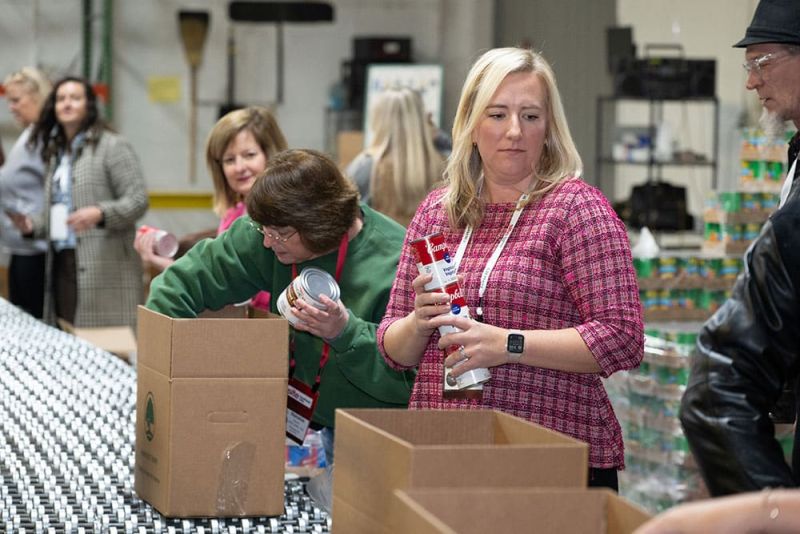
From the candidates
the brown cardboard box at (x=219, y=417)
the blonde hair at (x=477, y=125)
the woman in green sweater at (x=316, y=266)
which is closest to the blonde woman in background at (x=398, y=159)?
the woman in green sweater at (x=316, y=266)

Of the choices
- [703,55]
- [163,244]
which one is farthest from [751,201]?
[703,55]

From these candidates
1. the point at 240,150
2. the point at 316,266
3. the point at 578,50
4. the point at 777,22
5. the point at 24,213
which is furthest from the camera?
the point at 578,50

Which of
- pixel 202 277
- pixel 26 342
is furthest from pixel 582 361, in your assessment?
pixel 26 342

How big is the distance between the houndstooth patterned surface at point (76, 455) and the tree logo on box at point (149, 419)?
108mm

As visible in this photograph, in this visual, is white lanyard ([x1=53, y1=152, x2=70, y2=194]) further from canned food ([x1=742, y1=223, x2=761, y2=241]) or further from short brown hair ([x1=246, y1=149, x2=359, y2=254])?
short brown hair ([x1=246, y1=149, x2=359, y2=254])

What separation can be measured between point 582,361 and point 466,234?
33 centimetres

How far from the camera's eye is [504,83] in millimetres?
2143

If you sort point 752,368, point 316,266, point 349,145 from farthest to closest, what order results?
point 349,145 < point 316,266 < point 752,368

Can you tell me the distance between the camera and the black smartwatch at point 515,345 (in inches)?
77.4

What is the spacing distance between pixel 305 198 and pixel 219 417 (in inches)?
22.5

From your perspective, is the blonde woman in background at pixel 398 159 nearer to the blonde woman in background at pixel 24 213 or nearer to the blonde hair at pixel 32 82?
the blonde woman in background at pixel 24 213

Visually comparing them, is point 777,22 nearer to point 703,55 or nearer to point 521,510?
point 521,510

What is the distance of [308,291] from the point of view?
7.18 feet

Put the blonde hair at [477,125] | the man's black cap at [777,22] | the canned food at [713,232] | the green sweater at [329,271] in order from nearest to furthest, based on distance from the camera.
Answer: the man's black cap at [777,22] → the blonde hair at [477,125] → the green sweater at [329,271] → the canned food at [713,232]
